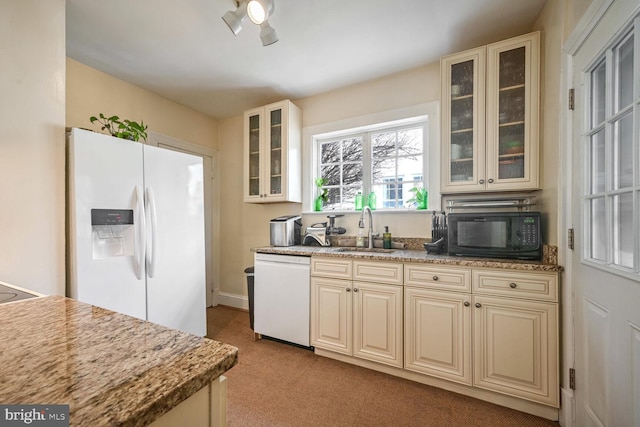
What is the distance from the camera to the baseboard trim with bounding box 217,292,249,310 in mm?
3584

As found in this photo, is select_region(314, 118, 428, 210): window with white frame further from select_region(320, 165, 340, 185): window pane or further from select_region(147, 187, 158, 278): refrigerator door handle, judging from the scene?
select_region(147, 187, 158, 278): refrigerator door handle

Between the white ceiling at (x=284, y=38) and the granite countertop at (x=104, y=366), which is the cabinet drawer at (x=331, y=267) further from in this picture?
the white ceiling at (x=284, y=38)

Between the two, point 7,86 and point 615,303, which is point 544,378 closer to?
point 615,303

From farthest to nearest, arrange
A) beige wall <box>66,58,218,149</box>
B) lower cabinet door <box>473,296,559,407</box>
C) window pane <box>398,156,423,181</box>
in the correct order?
window pane <box>398,156,423,181</box>, beige wall <box>66,58,218,149</box>, lower cabinet door <box>473,296,559,407</box>

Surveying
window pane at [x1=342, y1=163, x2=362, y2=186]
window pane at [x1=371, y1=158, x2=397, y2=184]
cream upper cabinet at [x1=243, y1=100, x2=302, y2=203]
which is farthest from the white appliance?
window pane at [x1=371, y1=158, x2=397, y2=184]

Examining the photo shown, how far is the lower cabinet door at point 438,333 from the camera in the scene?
1.81 meters

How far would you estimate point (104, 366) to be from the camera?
0.49 m

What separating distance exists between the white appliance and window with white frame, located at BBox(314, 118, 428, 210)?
141cm

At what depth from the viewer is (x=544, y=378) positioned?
160 centimetres

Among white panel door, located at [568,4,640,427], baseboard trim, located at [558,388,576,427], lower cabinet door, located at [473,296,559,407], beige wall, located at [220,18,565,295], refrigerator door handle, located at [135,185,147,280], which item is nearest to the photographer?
white panel door, located at [568,4,640,427]

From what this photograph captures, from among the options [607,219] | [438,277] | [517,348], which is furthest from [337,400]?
[607,219]

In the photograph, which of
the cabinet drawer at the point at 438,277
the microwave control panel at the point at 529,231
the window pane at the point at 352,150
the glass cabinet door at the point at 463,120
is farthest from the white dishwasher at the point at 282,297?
the microwave control panel at the point at 529,231

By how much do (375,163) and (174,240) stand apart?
2.06 meters

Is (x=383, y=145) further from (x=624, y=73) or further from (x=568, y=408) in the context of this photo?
(x=568, y=408)
